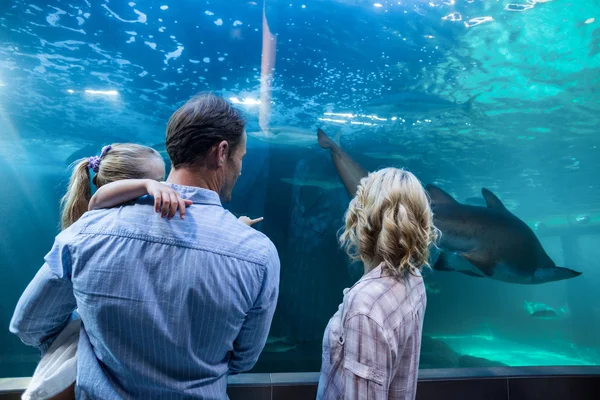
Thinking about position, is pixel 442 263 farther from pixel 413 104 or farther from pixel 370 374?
pixel 413 104

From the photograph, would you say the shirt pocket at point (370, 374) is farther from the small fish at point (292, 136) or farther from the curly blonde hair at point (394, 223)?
the small fish at point (292, 136)

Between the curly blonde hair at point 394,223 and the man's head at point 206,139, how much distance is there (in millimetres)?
679

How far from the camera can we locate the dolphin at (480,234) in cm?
623

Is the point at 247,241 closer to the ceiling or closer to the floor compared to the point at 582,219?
closer to the floor

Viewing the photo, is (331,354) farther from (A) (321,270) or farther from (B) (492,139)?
(B) (492,139)

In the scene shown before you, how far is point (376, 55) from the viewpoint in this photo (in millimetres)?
9828

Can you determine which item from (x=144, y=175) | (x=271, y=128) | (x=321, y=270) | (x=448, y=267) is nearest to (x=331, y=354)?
(x=144, y=175)

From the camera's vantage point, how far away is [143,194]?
4.52 feet

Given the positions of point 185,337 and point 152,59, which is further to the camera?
point 152,59

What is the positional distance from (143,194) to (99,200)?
24 cm

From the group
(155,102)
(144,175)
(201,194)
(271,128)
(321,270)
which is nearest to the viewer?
(201,194)

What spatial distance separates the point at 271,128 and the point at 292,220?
4.24m

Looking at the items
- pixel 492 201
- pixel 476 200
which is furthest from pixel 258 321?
pixel 476 200

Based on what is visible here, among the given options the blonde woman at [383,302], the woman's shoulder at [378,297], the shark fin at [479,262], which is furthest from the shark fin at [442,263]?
the woman's shoulder at [378,297]
